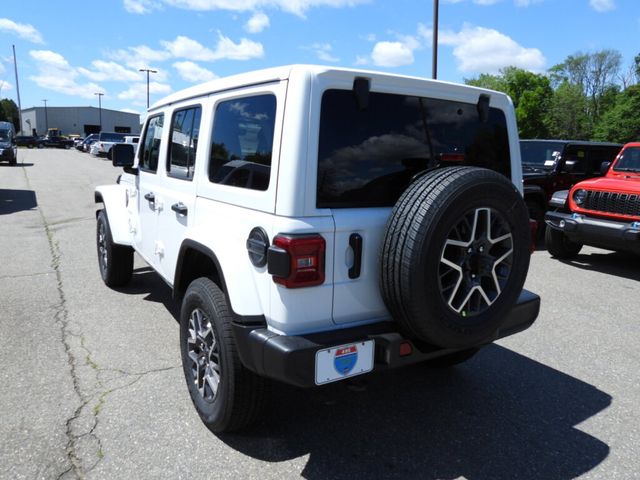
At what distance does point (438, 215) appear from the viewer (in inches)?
89.9

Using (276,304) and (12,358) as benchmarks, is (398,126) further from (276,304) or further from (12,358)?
(12,358)

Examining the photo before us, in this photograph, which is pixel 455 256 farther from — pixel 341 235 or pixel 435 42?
pixel 435 42

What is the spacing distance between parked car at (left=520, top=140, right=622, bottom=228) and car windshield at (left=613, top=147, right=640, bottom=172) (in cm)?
77

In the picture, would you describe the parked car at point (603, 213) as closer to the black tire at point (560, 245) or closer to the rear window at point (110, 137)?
the black tire at point (560, 245)

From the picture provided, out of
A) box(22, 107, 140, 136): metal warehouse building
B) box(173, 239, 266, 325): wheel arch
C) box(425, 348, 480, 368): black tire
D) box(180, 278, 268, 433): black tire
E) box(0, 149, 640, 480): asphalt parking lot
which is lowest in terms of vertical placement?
box(0, 149, 640, 480): asphalt parking lot

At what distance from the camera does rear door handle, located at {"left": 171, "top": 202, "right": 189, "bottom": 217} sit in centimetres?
329

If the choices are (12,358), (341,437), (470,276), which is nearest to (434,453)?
(341,437)

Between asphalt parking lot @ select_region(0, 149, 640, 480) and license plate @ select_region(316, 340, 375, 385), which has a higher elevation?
license plate @ select_region(316, 340, 375, 385)

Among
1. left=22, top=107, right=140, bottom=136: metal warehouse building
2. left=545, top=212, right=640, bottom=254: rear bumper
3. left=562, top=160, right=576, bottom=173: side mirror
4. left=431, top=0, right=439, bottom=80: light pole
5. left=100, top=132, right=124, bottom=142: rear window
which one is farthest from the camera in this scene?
left=22, top=107, right=140, bottom=136: metal warehouse building

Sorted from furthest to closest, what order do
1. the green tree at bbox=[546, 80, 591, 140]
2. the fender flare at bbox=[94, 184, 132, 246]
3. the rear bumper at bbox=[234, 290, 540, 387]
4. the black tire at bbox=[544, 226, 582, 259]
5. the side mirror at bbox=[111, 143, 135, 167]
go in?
the green tree at bbox=[546, 80, 591, 140]
the black tire at bbox=[544, 226, 582, 259]
the fender flare at bbox=[94, 184, 132, 246]
the side mirror at bbox=[111, 143, 135, 167]
the rear bumper at bbox=[234, 290, 540, 387]

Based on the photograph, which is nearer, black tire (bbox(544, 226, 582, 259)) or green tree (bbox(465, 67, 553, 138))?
black tire (bbox(544, 226, 582, 259))

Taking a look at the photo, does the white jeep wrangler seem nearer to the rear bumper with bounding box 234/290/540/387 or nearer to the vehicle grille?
the rear bumper with bounding box 234/290/540/387

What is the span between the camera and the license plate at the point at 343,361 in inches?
90.0

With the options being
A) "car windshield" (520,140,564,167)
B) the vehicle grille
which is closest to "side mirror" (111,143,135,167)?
the vehicle grille
